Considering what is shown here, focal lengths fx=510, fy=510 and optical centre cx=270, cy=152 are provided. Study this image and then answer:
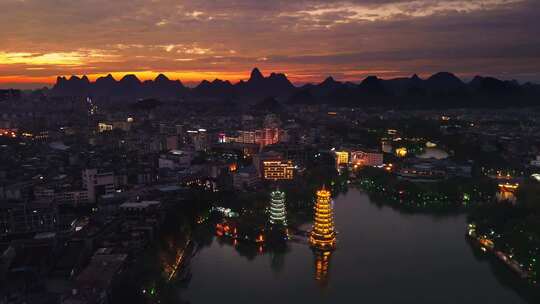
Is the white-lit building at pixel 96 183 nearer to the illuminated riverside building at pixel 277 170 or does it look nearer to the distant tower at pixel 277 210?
the distant tower at pixel 277 210

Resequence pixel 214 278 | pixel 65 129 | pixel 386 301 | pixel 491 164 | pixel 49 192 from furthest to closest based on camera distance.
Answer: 1. pixel 65 129
2. pixel 491 164
3. pixel 49 192
4. pixel 214 278
5. pixel 386 301

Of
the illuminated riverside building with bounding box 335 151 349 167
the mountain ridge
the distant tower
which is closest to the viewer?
the distant tower

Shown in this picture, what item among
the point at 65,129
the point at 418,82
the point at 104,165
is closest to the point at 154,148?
the point at 104,165

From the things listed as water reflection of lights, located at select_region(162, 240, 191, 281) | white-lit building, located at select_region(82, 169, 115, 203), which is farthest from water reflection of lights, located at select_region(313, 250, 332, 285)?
white-lit building, located at select_region(82, 169, 115, 203)

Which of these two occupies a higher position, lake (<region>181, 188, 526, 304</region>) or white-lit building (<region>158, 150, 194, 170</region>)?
white-lit building (<region>158, 150, 194, 170</region>)

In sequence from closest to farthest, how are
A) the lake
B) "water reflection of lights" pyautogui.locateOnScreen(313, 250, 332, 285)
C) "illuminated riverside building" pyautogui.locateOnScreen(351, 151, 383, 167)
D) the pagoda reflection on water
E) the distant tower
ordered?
1. the lake
2. "water reflection of lights" pyautogui.locateOnScreen(313, 250, 332, 285)
3. the pagoda reflection on water
4. the distant tower
5. "illuminated riverside building" pyautogui.locateOnScreen(351, 151, 383, 167)

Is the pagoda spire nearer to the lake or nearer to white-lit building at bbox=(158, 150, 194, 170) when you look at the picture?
the lake

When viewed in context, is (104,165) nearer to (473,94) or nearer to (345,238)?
(345,238)

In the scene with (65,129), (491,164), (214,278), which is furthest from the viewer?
(65,129)

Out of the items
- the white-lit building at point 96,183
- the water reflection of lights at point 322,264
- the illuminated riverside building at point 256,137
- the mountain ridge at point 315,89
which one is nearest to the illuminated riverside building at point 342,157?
the illuminated riverside building at point 256,137
